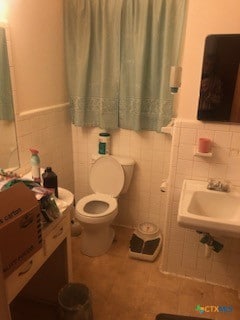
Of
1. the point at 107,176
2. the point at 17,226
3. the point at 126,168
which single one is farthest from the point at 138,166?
the point at 17,226

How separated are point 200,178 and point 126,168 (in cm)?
77

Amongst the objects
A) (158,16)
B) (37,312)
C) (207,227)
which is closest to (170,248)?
(207,227)

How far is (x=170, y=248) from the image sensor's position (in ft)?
6.79

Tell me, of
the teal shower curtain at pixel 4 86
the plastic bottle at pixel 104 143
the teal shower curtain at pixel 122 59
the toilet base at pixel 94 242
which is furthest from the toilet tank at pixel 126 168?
the teal shower curtain at pixel 4 86

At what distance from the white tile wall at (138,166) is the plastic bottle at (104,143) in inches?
3.0

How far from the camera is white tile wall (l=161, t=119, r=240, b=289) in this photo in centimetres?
175

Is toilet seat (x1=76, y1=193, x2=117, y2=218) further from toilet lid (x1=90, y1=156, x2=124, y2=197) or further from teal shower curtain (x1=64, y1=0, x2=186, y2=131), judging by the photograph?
teal shower curtain (x1=64, y1=0, x2=186, y2=131)

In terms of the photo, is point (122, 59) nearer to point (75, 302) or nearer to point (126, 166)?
point (126, 166)

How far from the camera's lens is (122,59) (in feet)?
7.29

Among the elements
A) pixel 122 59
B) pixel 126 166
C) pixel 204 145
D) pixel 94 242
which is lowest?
pixel 94 242

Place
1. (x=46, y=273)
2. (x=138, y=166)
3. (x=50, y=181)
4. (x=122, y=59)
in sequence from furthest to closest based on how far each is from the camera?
(x=138, y=166) → (x=122, y=59) → (x=46, y=273) → (x=50, y=181)

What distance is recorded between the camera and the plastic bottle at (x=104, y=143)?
2.46 meters

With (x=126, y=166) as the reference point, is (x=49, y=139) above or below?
above

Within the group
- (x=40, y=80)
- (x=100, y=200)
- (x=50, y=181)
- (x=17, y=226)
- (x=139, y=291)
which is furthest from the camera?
(x=100, y=200)
